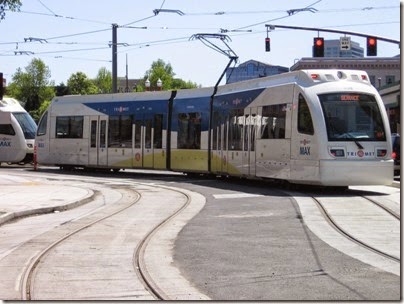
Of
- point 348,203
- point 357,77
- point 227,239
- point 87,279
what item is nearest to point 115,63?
point 357,77

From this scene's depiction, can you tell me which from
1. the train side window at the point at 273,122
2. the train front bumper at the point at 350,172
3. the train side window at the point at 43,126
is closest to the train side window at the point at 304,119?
the train side window at the point at 273,122

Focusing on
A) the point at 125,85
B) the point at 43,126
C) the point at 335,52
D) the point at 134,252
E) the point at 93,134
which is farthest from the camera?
the point at 125,85

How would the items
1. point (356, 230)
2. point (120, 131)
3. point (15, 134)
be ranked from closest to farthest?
point (356, 230) < point (120, 131) < point (15, 134)

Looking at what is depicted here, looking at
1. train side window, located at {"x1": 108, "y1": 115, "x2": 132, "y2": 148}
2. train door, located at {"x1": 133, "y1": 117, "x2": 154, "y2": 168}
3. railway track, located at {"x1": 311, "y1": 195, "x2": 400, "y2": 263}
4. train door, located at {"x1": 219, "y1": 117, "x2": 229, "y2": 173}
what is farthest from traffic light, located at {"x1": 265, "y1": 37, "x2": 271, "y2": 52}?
railway track, located at {"x1": 311, "y1": 195, "x2": 400, "y2": 263}

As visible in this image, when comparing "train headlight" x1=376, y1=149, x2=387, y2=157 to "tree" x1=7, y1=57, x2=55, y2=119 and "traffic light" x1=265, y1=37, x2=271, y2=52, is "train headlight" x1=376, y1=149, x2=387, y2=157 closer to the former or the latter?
"traffic light" x1=265, y1=37, x2=271, y2=52

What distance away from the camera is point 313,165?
1650cm

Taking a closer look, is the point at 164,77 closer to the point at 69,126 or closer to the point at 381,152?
the point at 69,126

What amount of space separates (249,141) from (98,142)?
10089 millimetres

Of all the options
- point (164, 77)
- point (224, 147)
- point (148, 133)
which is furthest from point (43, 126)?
point (164, 77)

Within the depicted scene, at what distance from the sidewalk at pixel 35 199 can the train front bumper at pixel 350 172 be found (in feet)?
20.1

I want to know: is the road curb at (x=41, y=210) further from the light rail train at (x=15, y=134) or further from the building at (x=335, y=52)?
the building at (x=335, y=52)

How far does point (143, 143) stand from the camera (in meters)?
26.2

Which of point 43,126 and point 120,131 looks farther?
point 43,126

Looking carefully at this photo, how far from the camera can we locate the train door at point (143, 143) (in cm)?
2594
